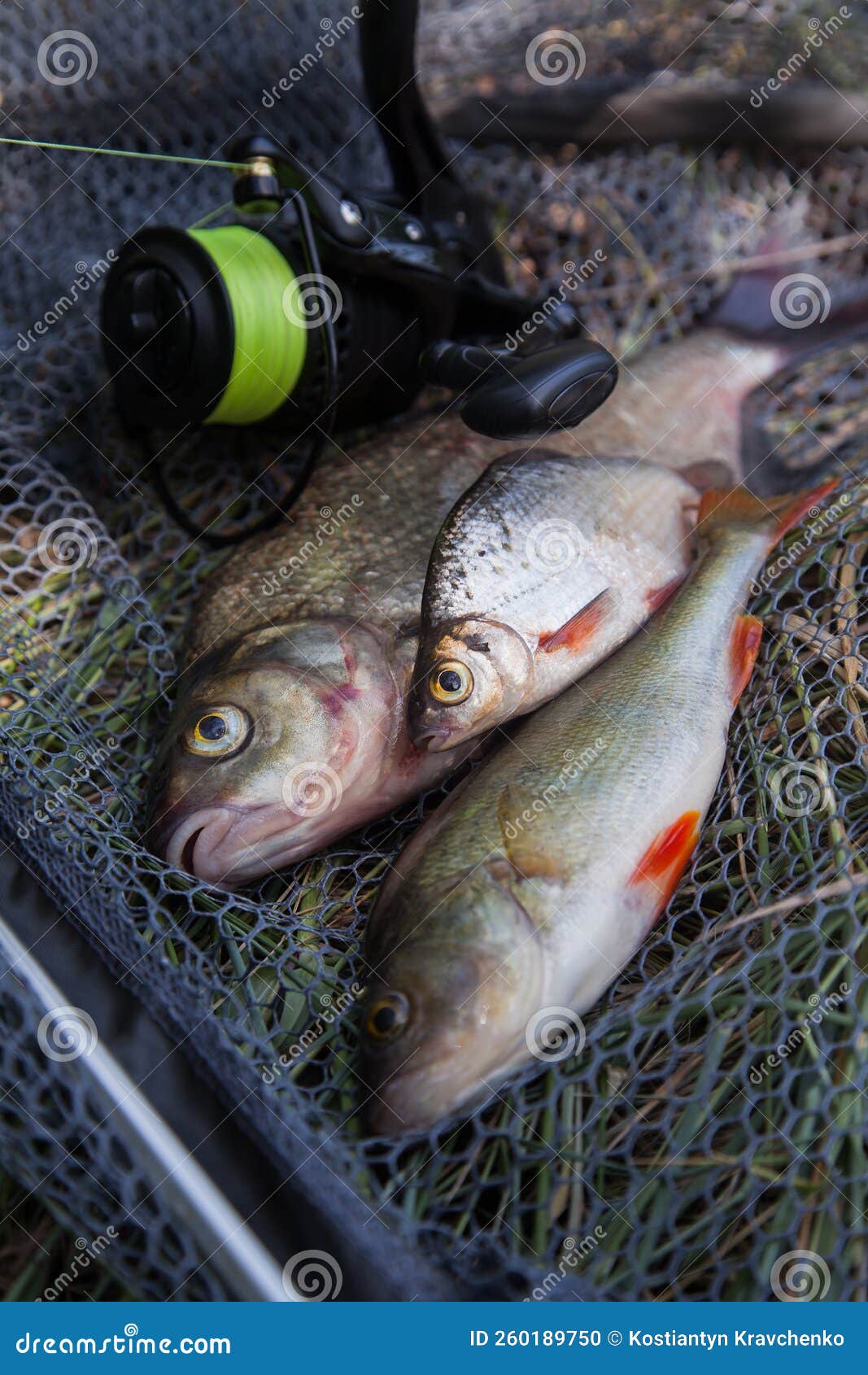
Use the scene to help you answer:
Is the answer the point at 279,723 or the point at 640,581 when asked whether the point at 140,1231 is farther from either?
the point at 640,581

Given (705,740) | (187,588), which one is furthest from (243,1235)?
(187,588)

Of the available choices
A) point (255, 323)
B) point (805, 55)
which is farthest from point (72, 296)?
point (805, 55)

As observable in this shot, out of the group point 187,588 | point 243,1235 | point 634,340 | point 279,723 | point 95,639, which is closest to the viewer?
point 243,1235

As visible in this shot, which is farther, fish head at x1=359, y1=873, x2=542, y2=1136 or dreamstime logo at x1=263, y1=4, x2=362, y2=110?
dreamstime logo at x1=263, y1=4, x2=362, y2=110

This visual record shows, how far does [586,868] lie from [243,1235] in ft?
2.72

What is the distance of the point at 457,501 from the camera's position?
225cm
